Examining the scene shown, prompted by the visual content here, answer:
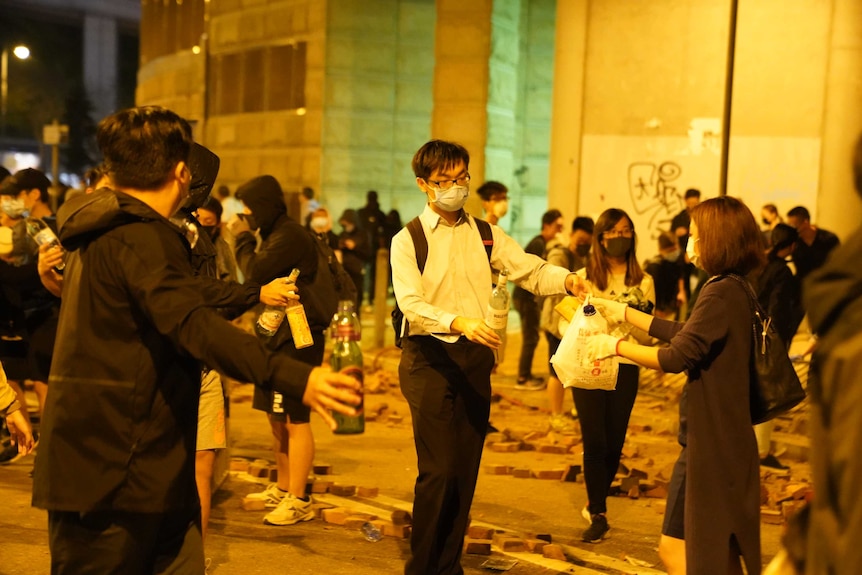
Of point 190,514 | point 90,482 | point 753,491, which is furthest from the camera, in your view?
point 753,491

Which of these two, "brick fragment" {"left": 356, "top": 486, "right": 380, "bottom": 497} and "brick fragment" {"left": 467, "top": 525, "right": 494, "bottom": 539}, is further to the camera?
"brick fragment" {"left": 356, "top": 486, "right": 380, "bottom": 497}

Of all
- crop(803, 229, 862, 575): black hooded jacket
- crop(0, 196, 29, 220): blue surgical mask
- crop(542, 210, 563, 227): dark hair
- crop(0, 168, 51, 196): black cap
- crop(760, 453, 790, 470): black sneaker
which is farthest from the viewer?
crop(542, 210, 563, 227): dark hair

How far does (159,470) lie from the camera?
3.46m

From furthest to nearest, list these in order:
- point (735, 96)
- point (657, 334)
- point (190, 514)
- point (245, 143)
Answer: point (245, 143), point (735, 96), point (657, 334), point (190, 514)

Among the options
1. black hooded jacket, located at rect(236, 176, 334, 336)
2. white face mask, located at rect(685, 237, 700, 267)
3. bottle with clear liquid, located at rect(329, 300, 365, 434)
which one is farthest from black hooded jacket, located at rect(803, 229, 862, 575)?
bottle with clear liquid, located at rect(329, 300, 365, 434)

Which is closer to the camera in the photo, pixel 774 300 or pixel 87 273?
pixel 87 273

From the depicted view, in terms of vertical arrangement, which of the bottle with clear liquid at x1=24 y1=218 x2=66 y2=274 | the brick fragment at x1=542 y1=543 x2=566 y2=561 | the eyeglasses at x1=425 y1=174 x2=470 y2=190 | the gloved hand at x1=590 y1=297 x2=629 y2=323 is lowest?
the brick fragment at x1=542 y1=543 x2=566 y2=561

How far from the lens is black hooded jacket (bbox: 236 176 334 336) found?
6656mm

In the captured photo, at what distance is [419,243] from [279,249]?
56.2 inches

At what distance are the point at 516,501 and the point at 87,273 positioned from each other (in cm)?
487

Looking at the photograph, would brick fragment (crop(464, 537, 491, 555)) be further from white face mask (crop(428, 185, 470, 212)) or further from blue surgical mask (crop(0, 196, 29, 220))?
blue surgical mask (crop(0, 196, 29, 220))

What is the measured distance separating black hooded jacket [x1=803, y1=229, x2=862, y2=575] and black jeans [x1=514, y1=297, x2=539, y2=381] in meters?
9.70

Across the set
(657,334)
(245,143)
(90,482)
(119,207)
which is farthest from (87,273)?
(245,143)

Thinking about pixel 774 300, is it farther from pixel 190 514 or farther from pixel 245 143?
pixel 245 143
